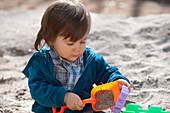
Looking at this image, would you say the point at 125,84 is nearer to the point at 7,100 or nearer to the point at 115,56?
the point at 7,100

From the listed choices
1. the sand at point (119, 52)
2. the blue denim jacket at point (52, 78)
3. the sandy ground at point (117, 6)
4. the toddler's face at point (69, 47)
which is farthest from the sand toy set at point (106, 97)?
the sandy ground at point (117, 6)

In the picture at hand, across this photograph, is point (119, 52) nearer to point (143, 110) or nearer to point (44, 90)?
point (143, 110)

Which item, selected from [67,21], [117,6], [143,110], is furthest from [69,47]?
[117,6]

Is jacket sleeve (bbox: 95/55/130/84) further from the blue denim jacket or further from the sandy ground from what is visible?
the sandy ground

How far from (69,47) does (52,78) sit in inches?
8.3

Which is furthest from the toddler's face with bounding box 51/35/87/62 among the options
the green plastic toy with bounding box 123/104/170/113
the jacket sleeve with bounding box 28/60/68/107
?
the green plastic toy with bounding box 123/104/170/113

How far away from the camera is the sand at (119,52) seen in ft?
6.25

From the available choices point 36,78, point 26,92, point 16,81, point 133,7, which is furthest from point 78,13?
point 133,7

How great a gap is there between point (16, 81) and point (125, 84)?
1.06m

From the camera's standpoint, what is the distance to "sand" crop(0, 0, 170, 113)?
191 cm

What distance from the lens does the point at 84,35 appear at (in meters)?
1.46

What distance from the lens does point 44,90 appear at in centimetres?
146

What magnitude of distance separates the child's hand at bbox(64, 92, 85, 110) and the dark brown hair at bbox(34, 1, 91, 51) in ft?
1.00

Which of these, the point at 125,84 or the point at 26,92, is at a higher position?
the point at 125,84
